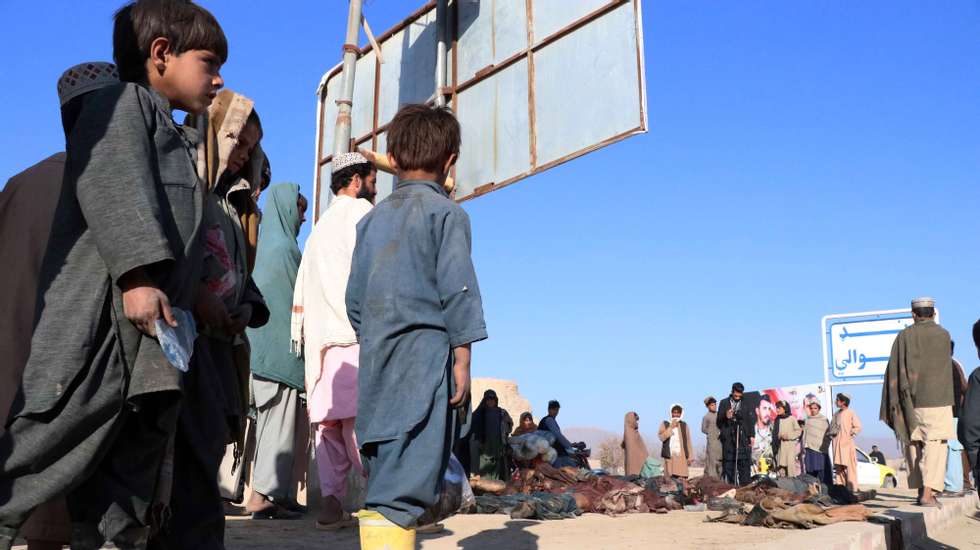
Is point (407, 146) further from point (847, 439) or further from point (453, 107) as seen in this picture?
point (847, 439)

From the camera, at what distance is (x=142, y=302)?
1.83 metres

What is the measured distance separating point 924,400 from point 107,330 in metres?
7.96

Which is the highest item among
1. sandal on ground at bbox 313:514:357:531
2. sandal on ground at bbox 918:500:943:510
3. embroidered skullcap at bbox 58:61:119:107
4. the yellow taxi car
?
embroidered skullcap at bbox 58:61:119:107

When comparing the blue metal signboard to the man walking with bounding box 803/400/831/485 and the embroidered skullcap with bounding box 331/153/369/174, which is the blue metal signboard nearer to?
the man walking with bounding box 803/400/831/485

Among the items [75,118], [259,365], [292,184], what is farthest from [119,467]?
[292,184]

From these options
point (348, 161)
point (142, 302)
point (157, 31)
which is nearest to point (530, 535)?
point (348, 161)

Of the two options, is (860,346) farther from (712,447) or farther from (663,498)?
(663,498)

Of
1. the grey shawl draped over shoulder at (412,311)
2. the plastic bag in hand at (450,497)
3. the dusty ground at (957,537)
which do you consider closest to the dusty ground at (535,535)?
the dusty ground at (957,537)

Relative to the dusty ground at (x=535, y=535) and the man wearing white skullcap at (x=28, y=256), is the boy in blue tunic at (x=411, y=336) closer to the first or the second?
the man wearing white skullcap at (x=28, y=256)

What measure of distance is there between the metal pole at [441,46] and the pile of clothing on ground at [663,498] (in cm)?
415

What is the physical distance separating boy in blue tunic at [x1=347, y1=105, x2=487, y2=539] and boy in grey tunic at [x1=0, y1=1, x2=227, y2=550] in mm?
681

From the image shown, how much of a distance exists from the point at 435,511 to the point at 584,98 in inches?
233

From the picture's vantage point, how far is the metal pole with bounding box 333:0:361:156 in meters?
8.22

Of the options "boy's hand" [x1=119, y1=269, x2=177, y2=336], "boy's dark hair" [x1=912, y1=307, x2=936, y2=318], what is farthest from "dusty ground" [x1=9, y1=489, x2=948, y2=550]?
"boy's dark hair" [x1=912, y1=307, x2=936, y2=318]
